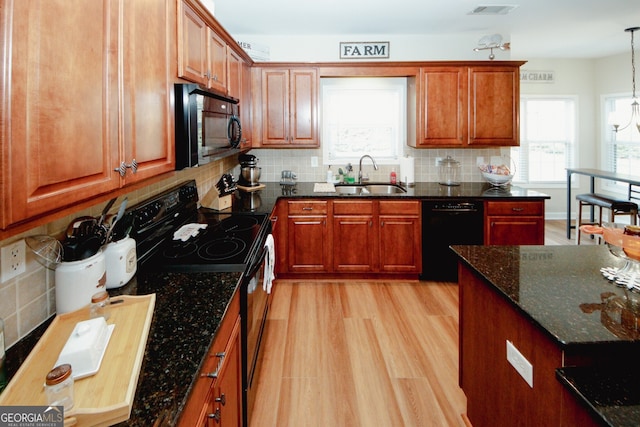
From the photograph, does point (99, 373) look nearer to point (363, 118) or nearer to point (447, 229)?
point (447, 229)

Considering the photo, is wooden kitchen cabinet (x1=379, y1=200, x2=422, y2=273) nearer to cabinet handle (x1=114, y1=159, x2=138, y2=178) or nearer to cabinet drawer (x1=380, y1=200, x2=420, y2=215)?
cabinet drawer (x1=380, y1=200, x2=420, y2=215)

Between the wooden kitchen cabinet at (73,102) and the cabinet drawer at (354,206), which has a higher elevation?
the wooden kitchen cabinet at (73,102)

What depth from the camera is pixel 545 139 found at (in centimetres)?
676

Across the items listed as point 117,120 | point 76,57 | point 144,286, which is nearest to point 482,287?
point 144,286

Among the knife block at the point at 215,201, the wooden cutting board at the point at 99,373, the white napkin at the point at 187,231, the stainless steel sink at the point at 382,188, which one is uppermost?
the stainless steel sink at the point at 382,188

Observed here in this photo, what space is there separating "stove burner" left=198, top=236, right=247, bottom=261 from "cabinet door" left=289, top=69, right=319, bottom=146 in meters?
2.22

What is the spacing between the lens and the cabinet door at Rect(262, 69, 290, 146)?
14.0 ft

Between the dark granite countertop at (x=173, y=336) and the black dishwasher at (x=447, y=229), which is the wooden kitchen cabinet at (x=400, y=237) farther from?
the dark granite countertop at (x=173, y=336)

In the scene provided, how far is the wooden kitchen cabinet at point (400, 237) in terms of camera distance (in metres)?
4.01

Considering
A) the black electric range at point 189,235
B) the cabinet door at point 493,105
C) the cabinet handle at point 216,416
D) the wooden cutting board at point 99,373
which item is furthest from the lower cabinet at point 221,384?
the cabinet door at point 493,105

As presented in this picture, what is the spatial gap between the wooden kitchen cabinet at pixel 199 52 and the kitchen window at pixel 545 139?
5550 millimetres

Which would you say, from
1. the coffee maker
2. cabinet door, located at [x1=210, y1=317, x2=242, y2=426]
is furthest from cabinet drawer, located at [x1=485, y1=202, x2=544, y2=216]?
cabinet door, located at [x1=210, y1=317, x2=242, y2=426]

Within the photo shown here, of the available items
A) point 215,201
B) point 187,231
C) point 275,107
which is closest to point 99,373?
point 187,231

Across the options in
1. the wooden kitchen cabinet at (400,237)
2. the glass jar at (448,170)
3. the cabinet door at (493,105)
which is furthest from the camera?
the glass jar at (448,170)
